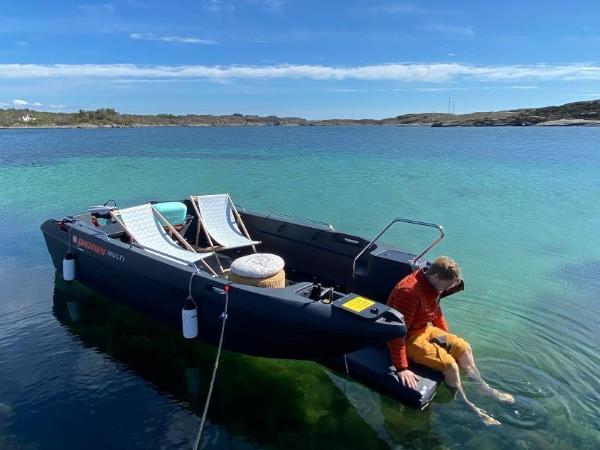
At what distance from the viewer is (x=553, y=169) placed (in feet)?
84.6

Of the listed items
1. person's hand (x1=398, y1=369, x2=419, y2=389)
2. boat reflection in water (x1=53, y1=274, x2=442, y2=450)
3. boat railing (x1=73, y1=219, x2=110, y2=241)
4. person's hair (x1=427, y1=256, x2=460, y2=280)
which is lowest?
boat reflection in water (x1=53, y1=274, x2=442, y2=450)

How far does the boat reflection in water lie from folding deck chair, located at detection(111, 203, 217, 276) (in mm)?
1126

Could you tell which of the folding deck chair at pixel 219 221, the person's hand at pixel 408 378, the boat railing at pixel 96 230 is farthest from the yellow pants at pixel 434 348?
the boat railing at pixel 96 230

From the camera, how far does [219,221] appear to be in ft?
25.7

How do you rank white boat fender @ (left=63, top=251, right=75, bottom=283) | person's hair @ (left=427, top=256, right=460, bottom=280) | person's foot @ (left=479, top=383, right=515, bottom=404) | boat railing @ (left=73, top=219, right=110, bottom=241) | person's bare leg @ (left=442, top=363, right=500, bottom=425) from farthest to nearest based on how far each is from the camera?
1. white boat fender @ (left=63, top=251, right=75, bottom=283)
2. boat railing @ (left=73, top=219, right=110, bottom=241)
3. person's foot @ (left=479, top=383, right=515, bottom=404)
4. person's bare leg @ (left=442, top=363, right=500, bottom=425)
5. person's hair @ (left=427, top=256, right=460, bottom=280)

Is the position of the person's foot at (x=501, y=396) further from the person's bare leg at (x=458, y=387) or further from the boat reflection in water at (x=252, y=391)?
the boat reflection in water at (x=252, y=391)

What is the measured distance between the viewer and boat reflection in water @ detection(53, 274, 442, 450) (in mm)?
4531

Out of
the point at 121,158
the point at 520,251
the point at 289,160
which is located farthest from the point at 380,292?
the point at 121,158

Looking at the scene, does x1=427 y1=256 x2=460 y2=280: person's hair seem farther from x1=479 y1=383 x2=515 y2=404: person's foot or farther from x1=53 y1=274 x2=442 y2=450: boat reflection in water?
x1=53 y1=274 x2=442 y2=450: boat reflection in water

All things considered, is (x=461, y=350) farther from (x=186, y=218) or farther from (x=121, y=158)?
(x=121, y=158)

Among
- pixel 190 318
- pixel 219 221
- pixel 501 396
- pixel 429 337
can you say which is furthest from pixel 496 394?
pixel 219 221

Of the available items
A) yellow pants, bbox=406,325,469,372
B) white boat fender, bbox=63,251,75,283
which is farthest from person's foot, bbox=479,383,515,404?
white boat fender, bbox=63,251,75,283

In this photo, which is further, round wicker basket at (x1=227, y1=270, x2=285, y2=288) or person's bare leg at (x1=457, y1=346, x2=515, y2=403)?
round wicker basket at (x1=227, y1=270, x2=285, y2=288)

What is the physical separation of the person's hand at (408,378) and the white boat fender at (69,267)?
198 inches
